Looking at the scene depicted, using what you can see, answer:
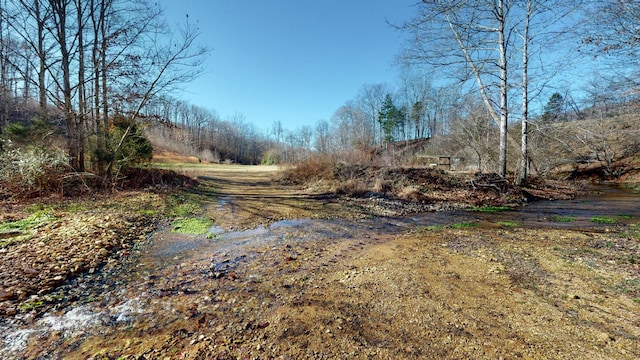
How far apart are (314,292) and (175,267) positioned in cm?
218

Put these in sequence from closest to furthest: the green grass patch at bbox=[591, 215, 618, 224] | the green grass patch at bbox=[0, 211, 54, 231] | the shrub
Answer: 1. the green grass patch at bbox=[0, 211, 54, 231]
2. the green grass patch at bbox=[591, 215, 618, 224]
3. the shrub

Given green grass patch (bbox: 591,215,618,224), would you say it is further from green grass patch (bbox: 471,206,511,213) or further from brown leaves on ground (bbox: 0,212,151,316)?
brown leaves on ground (bbox: 0,212,151,316)

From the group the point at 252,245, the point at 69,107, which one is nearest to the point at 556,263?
the point at 252,245

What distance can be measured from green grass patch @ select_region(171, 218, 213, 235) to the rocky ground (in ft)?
0.81

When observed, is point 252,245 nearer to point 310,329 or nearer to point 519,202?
point 310,329

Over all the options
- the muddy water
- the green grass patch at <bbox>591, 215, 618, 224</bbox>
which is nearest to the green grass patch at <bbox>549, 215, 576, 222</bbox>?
the muddy water

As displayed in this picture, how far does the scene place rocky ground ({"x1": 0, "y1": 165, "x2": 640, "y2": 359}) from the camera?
2.09 m

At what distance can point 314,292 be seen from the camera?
9.63 ft

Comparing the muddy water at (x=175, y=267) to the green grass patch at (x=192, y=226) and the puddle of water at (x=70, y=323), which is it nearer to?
the puddle of water at (x=70, y=323)

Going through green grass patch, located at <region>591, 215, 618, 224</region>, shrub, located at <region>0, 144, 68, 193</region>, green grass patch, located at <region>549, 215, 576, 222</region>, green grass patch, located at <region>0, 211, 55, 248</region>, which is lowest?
green grass patch, located at <region>549, 215, 576, 222</region>

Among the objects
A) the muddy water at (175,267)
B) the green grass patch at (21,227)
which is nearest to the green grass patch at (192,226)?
the muddy water at (175,267)

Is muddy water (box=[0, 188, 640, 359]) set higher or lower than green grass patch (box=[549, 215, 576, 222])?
lower

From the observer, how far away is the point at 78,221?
16.5 ft

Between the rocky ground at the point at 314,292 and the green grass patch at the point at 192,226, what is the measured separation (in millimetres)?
247
